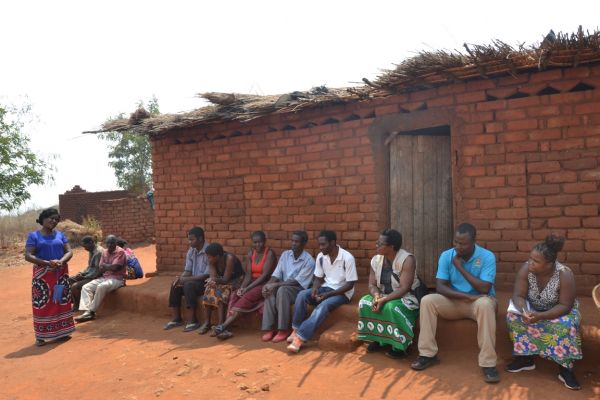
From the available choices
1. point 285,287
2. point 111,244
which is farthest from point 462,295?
point 111,244

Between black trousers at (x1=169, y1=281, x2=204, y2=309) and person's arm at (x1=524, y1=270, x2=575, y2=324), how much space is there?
3.87 meters

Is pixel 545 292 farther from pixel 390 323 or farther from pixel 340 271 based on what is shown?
pixel 340 271

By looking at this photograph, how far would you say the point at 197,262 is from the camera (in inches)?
240

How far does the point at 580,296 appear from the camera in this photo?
14.7 ft

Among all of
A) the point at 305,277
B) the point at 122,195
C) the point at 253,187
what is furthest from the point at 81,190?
the point at 305,277

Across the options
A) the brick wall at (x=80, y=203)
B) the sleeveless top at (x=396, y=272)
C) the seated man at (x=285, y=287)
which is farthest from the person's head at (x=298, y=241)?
the brick wall at (x=80, y=203)

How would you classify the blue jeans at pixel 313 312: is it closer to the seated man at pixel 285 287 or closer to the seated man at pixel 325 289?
the seated man at pixel 325 289

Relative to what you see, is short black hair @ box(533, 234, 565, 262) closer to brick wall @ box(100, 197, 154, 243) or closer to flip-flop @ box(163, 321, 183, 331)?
flip-flop @ box(163, 321, 183, 331)

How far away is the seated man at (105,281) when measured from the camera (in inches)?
266

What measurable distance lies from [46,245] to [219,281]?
88.3 inches

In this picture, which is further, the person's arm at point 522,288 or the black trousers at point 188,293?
the black trousers at point 188,293

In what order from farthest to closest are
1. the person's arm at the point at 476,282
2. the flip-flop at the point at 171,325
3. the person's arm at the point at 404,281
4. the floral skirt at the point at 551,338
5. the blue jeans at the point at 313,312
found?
the flip-flop at the point at 171,325 → the blue jeans at the point at 313,312 → the person's arm at the point at 404,281 → the person's arm at the point at 476,282 → the floral skirt at the point at 551,338

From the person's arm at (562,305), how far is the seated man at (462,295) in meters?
0.31

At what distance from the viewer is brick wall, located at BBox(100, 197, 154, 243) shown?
15812mm
